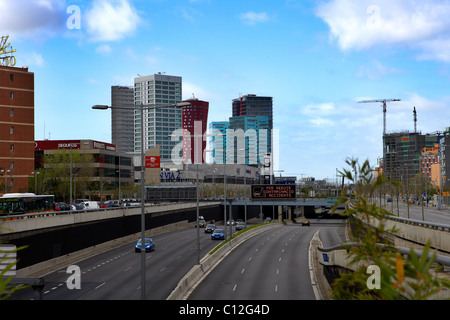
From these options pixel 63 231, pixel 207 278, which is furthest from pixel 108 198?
pixel 207 278

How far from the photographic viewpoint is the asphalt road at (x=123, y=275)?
3425 cm

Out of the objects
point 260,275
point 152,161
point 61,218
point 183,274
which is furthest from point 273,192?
point 152,161

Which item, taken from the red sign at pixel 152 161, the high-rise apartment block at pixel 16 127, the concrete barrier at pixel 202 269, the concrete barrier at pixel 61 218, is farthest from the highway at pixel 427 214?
the red sign at pixel 152 161

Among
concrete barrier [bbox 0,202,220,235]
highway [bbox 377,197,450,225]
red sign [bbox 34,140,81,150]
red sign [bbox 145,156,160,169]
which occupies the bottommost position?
highway [bbox 377,197,450,225]

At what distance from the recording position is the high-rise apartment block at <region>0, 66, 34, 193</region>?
288 feet

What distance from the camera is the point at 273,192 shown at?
88.0 metres

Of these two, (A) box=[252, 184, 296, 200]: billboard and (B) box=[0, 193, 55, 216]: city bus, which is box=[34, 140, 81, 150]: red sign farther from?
(B) box=[0, 193, 55, 216]: city bus

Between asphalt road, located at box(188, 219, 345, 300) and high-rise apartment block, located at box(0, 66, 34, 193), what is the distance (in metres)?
46.2

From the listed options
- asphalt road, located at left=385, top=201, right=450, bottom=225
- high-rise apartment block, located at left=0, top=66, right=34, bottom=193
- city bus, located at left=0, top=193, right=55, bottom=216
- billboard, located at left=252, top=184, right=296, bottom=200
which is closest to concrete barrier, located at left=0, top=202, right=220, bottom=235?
city bus, located at left=0, top=193, right=55, bottom=216

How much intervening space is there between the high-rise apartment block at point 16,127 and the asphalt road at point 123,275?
33.9 meters

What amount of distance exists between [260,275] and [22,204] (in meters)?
29.1

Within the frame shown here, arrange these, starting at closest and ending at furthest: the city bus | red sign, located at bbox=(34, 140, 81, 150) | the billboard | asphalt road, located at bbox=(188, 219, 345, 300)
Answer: asphalt road, located at bbox=(188, 219, 345, 300)
the city bus
the billboard
red sign, located at bbox=(34, 140, 81, 150)

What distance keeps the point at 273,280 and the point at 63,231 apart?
23.2m
